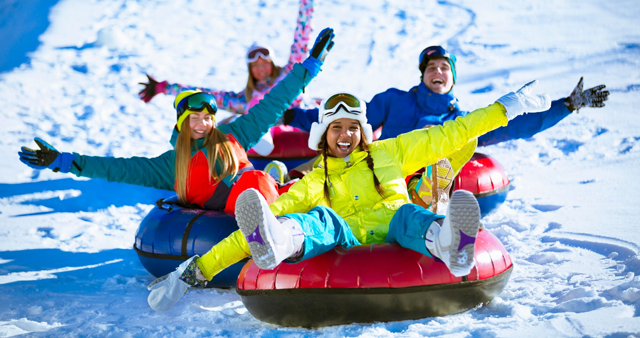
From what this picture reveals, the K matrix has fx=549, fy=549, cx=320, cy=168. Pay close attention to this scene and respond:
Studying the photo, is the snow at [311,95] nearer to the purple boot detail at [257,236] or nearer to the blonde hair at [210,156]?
the purple boot detail at [257,236]

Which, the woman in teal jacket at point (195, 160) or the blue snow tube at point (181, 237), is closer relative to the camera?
the blue snow tube at point (181, 237)

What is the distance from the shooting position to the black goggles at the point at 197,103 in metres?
3.75

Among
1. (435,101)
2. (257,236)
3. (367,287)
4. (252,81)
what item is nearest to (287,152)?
(252,81)

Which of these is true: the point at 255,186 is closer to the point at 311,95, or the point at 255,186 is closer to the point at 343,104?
the point at 343,104

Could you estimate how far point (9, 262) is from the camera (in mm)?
4098

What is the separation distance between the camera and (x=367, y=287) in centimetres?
244

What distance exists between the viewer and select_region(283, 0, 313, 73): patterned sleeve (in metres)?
5.76

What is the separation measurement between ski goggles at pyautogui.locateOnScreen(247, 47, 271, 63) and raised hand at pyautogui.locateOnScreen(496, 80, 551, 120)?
325 centimetres

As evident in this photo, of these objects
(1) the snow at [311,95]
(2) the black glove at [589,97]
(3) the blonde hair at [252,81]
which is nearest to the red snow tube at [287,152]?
(3) the blonde hair at [252,81]

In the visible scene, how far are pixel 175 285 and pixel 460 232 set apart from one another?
4.53 feet

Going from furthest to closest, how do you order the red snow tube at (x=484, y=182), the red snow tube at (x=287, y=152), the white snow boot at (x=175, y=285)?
the red snow tube at (x=287, y=152), the red snow tube at (x=484, y=182), the white snow boot at (x=175, y=285)

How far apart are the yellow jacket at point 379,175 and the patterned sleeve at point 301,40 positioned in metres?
2.95

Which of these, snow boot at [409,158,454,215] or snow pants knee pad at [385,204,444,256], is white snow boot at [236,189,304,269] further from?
snow boot at [409,158,454,215]

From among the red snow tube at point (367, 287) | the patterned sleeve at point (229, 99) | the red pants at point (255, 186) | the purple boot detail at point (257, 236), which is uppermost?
the patterned sleeve at point (229, 99)
